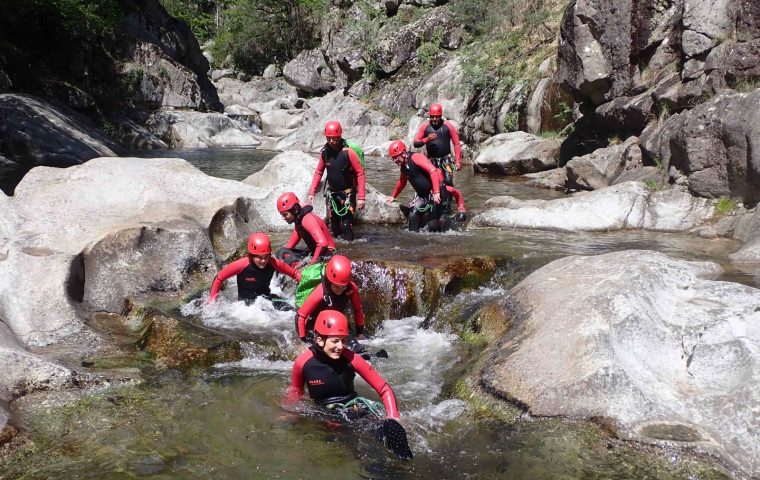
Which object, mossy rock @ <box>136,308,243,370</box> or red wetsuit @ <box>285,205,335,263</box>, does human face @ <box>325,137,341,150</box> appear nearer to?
A: red wetsuit @ <box>285,205,335,263</box>

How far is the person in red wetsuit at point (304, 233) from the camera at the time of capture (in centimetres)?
864

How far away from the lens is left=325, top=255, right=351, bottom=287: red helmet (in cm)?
659

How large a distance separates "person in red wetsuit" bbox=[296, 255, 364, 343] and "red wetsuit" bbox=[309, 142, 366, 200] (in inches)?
151

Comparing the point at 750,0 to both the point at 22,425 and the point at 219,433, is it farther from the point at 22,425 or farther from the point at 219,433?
the point at 22,425

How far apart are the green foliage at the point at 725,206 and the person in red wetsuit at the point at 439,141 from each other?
4.48 meters

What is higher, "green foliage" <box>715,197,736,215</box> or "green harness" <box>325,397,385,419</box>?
"green foliage" <box>715,197,736,215</box>

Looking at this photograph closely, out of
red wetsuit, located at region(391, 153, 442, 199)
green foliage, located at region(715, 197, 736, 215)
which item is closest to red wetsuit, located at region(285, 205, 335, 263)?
red wetsuit, located at region(391, 153, 442, 199)

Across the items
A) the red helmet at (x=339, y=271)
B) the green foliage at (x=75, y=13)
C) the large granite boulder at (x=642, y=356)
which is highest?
the green foliage at (x=75, y=13)

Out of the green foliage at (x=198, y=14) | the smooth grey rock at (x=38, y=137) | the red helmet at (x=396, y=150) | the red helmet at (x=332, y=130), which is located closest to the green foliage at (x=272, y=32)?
the green foliage at (x=198, y=14)

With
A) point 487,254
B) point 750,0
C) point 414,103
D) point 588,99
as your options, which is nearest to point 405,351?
point 487,254

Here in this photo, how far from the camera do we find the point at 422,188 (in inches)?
471

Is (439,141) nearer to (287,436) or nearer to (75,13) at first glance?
(287,436)

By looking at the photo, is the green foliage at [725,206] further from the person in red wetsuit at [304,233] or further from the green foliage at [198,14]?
the green foliage at [198,14]

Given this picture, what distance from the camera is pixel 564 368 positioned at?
18.9ft
